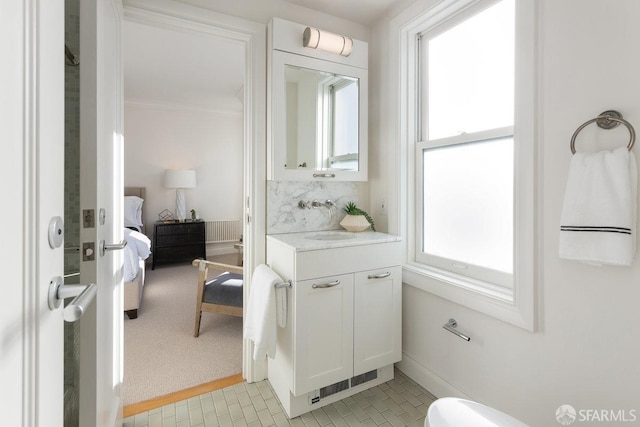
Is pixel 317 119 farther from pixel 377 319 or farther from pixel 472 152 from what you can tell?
pixel 377 319

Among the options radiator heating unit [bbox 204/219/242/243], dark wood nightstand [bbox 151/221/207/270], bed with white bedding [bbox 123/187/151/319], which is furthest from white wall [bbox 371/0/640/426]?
radiator heating unit [bbox 204/219/242/243]

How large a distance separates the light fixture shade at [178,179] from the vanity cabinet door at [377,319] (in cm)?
396

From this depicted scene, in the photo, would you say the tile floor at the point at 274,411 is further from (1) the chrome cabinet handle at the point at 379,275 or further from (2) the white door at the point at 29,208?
(2) the white door at the point at 29,208

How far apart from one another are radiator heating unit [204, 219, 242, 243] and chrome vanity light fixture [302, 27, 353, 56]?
4054mm

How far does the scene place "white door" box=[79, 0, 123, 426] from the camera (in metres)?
1.01

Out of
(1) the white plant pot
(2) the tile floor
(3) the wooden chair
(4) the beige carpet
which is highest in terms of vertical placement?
(1) the white plant pot

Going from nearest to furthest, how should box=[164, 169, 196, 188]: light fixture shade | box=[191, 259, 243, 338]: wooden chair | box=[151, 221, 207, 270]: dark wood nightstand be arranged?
1. box=[191, 259, 243, 338]: wooden chair
2. box=[151, 221, 207, 270]: dark wood nightstand
3. box=[164, 169, 196, 188]: light fixture shade

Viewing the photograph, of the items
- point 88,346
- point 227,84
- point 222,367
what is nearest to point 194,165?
point 227,84

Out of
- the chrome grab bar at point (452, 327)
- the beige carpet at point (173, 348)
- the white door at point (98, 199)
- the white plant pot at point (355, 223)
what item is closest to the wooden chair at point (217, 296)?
the beige carpet at point (173, 348)

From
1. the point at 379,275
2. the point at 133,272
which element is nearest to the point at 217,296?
the point at 133,272

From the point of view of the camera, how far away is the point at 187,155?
510cm

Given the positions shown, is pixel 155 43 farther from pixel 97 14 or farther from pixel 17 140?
pixel 17 140

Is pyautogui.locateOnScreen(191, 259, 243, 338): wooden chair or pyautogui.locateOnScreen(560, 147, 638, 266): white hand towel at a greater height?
pyautogui.locateOnScreen(560, 147, 638, 266): white hand towel

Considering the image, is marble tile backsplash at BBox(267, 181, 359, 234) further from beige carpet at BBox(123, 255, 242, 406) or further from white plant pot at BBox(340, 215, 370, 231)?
beige carpet at BBox(123, 255, 242, 406)
